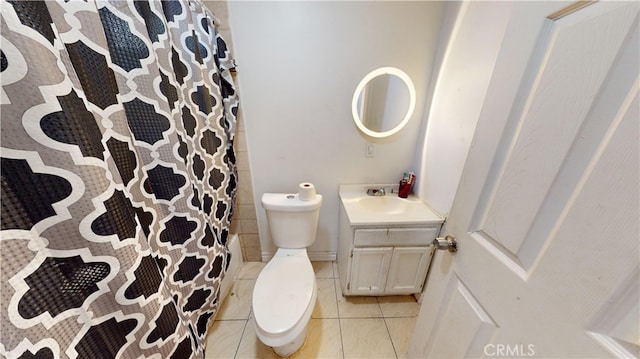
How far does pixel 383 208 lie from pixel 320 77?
963 mm

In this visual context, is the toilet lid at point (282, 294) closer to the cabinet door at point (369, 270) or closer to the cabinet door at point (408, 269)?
the cabinet door at point (369, 270)

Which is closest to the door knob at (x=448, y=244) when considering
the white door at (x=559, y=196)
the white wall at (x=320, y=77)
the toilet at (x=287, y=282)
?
the white door at (x=559, y=196)

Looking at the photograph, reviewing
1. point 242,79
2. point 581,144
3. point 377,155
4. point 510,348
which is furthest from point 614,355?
point 242,79

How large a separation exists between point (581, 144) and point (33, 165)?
1003 millimetres

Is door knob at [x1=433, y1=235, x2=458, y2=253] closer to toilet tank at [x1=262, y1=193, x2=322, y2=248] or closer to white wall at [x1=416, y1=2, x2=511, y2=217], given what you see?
white wall at [x1=416, y1=2, x2=511, y2=217]

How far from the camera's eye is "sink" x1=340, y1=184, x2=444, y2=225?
1152 mm

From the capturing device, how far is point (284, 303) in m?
0.98

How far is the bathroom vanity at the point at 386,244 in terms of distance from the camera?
1163 mm

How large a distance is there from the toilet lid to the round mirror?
3.27 ft

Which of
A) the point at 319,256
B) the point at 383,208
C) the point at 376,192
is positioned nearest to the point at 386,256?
the point at 383,208

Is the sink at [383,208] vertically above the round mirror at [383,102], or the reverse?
the round mirror at [383,102]

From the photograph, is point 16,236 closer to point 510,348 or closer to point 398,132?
point 510,348

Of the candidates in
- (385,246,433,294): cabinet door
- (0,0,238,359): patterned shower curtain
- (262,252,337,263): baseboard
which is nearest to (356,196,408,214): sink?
(385,246,433,294): cabinet door

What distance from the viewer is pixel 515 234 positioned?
47cm
